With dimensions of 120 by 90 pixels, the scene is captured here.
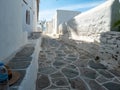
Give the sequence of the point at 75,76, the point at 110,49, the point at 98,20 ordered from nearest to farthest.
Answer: the point at 75,76 → the point at 110,49 → the point at 98,20

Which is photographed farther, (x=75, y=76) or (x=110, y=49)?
(x=110, y=49)

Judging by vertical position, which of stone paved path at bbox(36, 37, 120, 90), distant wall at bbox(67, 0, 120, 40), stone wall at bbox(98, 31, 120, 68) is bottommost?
stone paved path at bbox(36, 37, 120, 90)

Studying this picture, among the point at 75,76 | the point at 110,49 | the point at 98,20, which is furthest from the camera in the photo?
the point at 98,20

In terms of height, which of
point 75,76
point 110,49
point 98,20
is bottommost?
point 75,76

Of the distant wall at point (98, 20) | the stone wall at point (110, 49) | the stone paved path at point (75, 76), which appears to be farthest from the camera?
the distant wall at point (98, 20)

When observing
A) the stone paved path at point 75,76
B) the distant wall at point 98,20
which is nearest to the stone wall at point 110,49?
the stone paved path at point 75,76

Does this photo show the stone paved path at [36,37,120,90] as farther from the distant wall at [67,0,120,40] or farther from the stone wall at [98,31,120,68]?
Answer: the distant wall at [67,0,120,40]

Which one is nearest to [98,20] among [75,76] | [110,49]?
[110,49]

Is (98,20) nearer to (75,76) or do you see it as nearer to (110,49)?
(110,49)

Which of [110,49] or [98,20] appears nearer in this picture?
[110,49]

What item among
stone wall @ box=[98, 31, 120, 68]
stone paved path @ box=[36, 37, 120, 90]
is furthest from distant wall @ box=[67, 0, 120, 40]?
stone paved path @ box=[36, 37, 120, 90]

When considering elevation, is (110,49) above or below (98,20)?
below

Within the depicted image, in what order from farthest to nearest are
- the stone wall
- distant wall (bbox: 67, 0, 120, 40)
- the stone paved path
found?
distant wall (bbox: 67, 0, 120, 40) → the stone wall → the stone paved path

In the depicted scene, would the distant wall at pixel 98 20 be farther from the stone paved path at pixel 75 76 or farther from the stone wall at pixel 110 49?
the stone paved path at pixel 75 76
